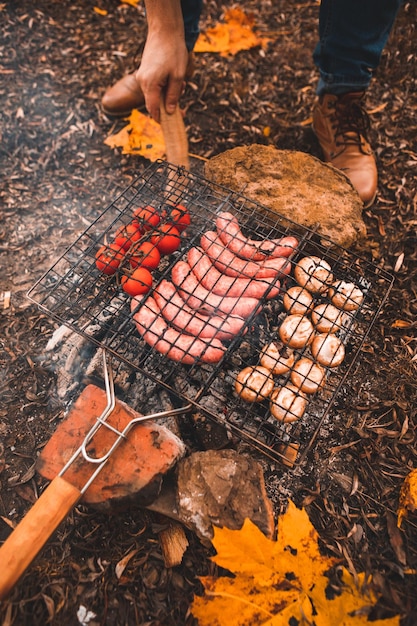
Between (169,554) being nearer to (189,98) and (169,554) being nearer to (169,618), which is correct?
(169,618)

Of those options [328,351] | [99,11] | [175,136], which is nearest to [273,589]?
[328,351]

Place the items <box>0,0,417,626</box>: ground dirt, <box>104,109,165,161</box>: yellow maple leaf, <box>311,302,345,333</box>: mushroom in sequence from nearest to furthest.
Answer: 1. <box>0,0,417,626</box>: ground dirt
2. <box>311,302,345,333</box>: mushroom
3. <box>104,109,165,161</box>: yellow maple leaf

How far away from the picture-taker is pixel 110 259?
9.84ft

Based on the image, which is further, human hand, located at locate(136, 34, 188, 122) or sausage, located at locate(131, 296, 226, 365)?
human hand, located at locate(136, 34, 188, 122)

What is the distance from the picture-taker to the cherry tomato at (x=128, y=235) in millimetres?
3031

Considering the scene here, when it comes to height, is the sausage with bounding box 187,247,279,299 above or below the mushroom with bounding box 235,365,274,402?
above

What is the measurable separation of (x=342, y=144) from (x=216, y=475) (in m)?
3.19

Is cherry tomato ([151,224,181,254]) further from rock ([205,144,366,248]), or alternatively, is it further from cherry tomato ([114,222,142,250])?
rock ([205,144,366,248])

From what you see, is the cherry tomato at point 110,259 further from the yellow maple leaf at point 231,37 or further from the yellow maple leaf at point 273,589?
the yellow maple leaf at point 231,37

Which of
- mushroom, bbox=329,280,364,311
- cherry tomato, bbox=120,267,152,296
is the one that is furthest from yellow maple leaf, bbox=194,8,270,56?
mushroom, bbox=329,280,364,311

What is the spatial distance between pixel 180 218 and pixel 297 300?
1.03 meters

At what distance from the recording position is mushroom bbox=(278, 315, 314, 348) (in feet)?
9.31

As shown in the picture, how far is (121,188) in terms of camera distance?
4375 millimetres

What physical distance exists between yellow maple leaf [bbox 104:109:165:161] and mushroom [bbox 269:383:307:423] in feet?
9.33
